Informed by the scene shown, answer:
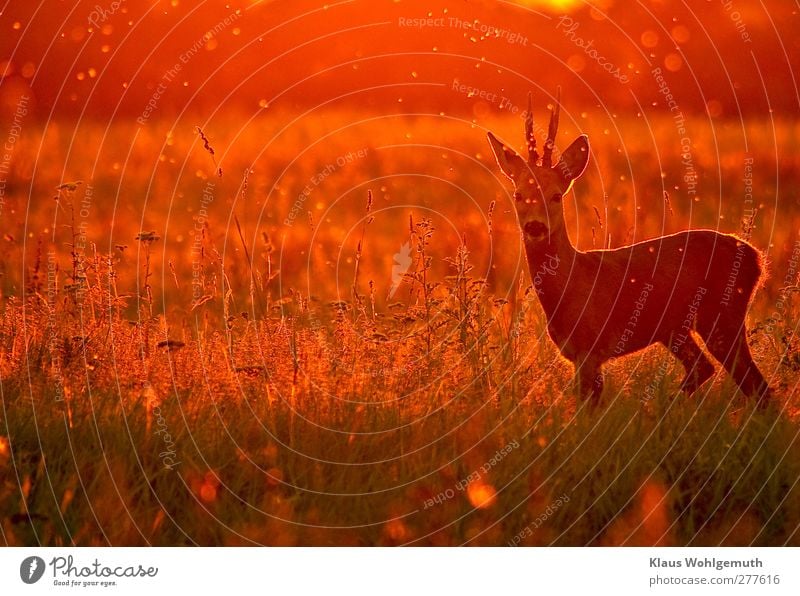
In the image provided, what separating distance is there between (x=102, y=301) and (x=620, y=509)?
12.2ft

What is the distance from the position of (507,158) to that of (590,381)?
1.62m

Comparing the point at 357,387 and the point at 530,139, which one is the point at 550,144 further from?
the point at 357,387

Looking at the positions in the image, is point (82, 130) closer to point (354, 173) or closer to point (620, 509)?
point (354, 173)

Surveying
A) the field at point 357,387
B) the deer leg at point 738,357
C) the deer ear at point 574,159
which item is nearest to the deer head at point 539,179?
the deer ear at point 574,159

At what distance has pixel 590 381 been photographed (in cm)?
705

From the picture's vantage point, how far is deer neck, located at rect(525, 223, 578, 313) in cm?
741

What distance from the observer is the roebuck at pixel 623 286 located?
729 centimetres

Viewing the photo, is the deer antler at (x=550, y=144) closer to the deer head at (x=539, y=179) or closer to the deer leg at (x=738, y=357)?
the deer head at (x=539, y=179)

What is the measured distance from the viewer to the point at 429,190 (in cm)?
1025

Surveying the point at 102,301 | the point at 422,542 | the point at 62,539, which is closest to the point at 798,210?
the point at 422,542

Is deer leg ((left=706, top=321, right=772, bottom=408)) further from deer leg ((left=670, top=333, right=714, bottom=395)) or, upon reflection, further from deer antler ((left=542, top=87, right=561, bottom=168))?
deer antler ((left=542, top=87, right=561, bottom=168))

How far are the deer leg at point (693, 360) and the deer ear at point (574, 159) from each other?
141 cm

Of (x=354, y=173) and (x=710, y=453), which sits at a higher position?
(x=354, y=173)

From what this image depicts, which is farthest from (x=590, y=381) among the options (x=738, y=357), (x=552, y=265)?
(x=738, y=357)
